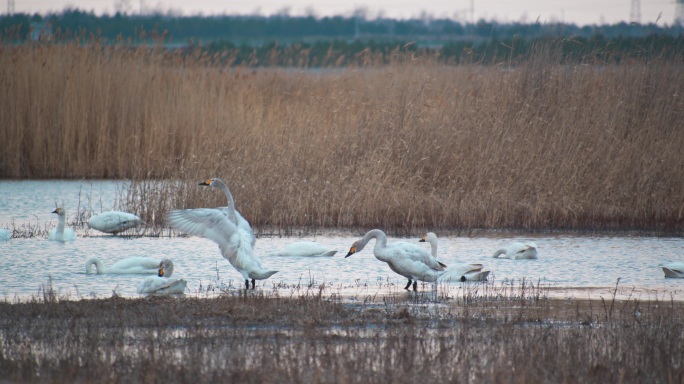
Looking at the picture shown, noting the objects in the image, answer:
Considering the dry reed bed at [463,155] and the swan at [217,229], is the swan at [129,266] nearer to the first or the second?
the swan at [217,229]

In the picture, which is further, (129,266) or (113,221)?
(113,221)

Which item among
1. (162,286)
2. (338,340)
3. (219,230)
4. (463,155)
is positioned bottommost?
(162,286)

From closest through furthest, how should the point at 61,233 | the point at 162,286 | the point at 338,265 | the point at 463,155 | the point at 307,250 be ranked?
the point at 162,286
the point at 338,265
the point at 307,250
the point at 61,233
the point at 463,155

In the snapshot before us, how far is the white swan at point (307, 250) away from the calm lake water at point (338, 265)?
87mm

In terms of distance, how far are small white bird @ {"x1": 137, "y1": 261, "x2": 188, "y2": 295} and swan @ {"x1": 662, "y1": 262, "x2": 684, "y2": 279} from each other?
15.4 feet

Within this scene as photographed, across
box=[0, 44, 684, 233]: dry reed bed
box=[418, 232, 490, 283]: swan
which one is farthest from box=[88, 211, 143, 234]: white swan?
box=[418, 232, 490, 283]: swan

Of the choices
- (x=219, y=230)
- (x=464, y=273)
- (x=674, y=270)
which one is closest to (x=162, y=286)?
(x=219, y=230)


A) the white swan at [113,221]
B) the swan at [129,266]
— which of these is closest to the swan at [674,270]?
the swan at [129,266]

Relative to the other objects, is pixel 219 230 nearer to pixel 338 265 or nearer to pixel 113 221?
pixel 338 265

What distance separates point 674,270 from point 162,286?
16.3ft

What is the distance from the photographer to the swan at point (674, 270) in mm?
8719

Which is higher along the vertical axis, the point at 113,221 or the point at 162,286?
the point at 162,286

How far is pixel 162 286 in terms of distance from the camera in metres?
7.49

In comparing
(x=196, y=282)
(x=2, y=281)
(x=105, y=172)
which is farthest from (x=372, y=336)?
(x=105, y=172)
